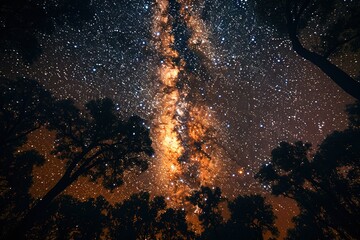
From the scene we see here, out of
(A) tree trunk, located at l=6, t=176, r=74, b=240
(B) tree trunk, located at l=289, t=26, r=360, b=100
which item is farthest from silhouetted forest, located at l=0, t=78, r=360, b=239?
(B) tree trunk, located at l=289, t=26, r=360, b=100

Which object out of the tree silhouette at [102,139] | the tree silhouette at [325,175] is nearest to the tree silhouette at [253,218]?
the tree silhouette at [325,175]

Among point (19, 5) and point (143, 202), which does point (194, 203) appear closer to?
point (143, 202)

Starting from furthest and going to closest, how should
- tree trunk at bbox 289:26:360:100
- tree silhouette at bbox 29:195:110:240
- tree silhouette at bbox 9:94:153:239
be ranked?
tree silhouette at bbox 29:195:110:240
tree silhouette at bbox 9:94:153:239
tree trunk at bbox 289:26:360:100

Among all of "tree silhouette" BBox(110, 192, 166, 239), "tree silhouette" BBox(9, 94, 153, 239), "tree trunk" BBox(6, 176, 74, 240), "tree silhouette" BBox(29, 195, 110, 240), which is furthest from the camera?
"tree silhouette" BBox(110, 192, 166, 239)

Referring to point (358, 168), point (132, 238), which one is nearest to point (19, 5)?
point (132, 238)

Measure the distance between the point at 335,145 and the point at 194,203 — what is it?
34.4 feet

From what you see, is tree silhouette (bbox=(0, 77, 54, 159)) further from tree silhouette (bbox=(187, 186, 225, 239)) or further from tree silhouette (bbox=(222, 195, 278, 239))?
tree silhouette (bbox=(222, 195, 278, 239))

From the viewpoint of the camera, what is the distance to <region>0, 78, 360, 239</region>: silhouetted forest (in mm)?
11516

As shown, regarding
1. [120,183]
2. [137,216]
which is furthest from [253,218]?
[120,183]

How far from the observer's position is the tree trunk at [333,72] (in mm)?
6746

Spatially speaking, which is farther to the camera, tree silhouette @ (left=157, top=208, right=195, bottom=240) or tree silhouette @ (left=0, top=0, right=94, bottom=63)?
tree silhouette @ (left=157, top=208, right=195, bottom=240)

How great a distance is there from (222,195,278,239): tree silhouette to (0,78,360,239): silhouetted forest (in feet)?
0.24

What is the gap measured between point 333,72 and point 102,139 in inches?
398

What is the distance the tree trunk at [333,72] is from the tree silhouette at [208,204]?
12538 millimetres
